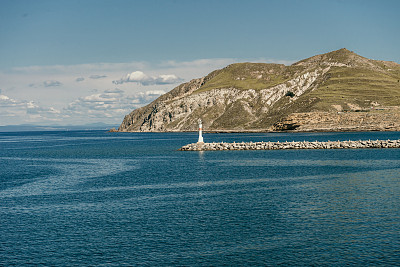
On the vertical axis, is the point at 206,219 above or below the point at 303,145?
below

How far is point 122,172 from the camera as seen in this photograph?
72.2m

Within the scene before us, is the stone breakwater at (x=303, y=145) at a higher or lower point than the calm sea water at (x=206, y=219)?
higher

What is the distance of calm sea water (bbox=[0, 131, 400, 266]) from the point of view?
2609 cm

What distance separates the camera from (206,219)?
35.0 m

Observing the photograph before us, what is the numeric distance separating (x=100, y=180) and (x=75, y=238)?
32.7 meters

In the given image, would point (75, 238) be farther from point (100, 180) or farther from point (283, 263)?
point (100, 180)

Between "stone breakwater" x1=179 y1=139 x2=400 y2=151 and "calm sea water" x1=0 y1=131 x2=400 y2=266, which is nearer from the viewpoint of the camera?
"calm sea water" x1=0 y1=131 x2=400 y2=266

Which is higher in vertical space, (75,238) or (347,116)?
(347,116)

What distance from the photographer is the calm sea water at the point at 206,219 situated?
2609 cm

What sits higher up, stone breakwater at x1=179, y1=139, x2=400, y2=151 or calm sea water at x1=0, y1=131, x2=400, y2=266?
stone breakwater at x1=179, y1=139, x2=400, y2=151

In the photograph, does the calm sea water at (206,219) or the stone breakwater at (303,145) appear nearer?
the calm sea water at (206,219)

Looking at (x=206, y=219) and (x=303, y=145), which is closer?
(x=206, y=219)

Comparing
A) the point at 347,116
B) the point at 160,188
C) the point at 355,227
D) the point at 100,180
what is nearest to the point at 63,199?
the point at 160,188

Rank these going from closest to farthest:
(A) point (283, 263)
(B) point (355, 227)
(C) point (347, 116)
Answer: (A) point (283, 263) < (B) point (355, 227) < (C) point (347, 116)
